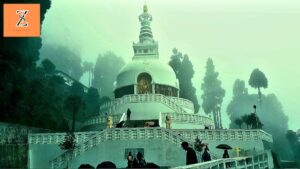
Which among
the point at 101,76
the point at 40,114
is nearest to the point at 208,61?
the point at 101,76

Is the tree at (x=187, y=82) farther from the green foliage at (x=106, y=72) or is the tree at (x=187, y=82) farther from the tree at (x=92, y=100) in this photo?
the green foliage at (x=106, y=72)

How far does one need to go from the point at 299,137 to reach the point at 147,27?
39.0m

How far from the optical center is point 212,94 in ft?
234

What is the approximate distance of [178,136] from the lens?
2202cm

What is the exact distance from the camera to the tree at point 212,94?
70.2 m

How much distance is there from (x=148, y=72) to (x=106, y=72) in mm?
70579

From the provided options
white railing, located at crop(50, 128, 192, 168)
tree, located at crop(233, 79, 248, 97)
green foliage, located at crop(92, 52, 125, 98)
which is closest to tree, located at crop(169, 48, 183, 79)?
tree, located at crop(233, 79, 248, 97)

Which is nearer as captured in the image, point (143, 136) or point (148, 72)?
point (143, 136)

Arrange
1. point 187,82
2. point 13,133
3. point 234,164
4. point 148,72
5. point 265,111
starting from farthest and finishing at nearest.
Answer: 1. point 265,111
2. point 187,82
3. point 148,72
4. point 13,133
5. point 234,164

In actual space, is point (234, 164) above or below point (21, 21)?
below

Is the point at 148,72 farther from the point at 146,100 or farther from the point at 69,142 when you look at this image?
the point at 69,142

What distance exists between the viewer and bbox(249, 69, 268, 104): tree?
71.4 m

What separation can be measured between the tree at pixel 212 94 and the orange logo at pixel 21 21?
58.0 meters

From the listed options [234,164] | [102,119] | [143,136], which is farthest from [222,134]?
[102,119]
